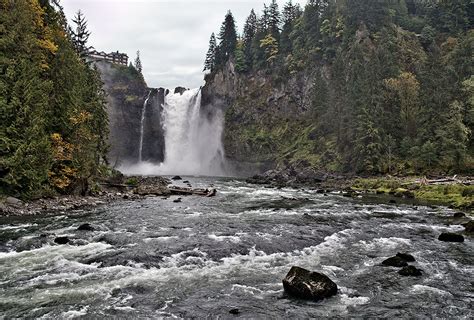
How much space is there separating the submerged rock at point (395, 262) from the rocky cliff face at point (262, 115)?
6829cm

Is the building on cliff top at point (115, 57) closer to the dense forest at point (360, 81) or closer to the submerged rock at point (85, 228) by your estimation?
the dense forest at point (360, 81)

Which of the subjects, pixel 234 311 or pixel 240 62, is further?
pixel 240 62

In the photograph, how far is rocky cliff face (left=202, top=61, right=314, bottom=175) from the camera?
3666 inches

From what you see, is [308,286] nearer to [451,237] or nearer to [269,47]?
[451,237]

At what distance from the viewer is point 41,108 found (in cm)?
2977

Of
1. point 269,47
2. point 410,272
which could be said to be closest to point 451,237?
point 410,272

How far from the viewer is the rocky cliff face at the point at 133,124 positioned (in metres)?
110

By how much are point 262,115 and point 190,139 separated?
904 inches

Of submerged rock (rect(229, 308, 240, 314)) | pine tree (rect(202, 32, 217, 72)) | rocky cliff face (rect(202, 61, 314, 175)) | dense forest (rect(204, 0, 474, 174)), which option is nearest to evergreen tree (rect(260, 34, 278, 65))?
dense forest (rect(204, 0, 474, 174))

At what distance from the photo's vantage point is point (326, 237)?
20.8 meters

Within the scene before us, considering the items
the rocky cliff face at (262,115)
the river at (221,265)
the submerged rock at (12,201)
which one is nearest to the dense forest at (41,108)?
the submerged rock at (12,201)

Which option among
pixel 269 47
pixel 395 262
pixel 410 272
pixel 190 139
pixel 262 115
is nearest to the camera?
pixel 410 272

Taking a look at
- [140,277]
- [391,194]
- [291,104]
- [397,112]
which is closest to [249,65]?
[291,104]

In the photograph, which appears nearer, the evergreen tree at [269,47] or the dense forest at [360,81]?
the dense forest at [360,81]
